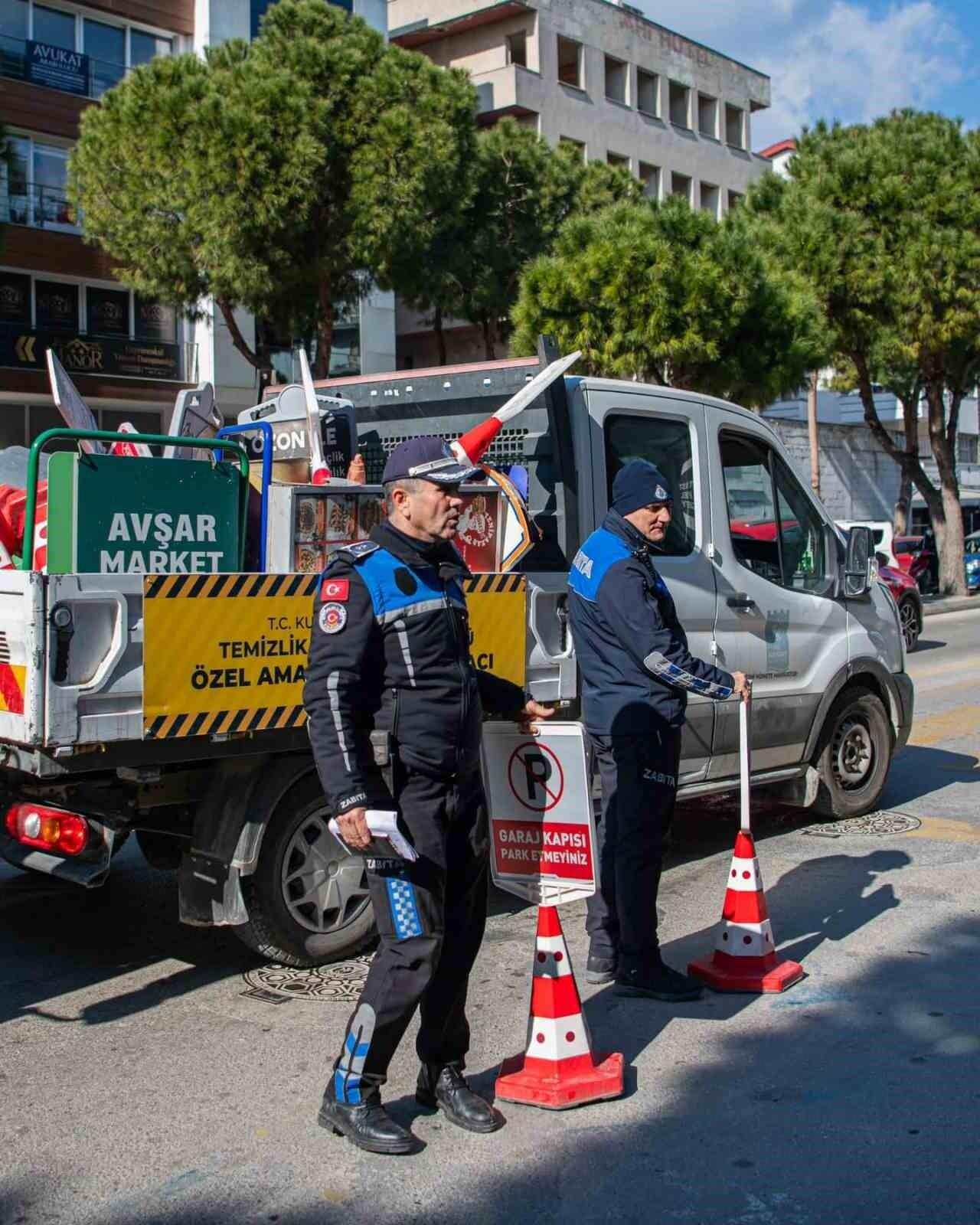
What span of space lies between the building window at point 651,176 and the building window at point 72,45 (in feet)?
64.0

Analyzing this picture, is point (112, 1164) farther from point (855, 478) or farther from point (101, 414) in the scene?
point (855, 478)

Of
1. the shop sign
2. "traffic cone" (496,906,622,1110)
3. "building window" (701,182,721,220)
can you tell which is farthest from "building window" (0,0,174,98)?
"traffic cone" (496,906,622,1110)

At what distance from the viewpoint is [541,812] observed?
4379mm

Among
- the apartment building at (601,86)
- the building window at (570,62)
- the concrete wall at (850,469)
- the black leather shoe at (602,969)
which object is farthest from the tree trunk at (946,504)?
the black leather shoe at (602,969)

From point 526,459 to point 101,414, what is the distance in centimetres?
2356

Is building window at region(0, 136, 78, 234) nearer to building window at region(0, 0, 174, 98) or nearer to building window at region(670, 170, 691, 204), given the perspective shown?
building window at region(0, 0, 174, 98)

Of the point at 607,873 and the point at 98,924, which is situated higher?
the point at 607,873

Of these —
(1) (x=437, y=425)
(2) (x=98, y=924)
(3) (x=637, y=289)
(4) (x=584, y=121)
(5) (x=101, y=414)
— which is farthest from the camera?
(4) (x=584, y=121)

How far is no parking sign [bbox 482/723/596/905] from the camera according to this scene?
4332mm

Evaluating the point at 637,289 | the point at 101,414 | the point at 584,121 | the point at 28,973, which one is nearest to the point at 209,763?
the point at 28,973

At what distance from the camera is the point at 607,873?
536 centimetres

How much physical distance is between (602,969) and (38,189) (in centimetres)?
2548

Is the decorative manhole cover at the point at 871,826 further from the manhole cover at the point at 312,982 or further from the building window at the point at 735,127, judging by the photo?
the building window at the point at 735,127

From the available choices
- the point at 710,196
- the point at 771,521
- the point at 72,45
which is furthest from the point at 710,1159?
the point at 710,196
